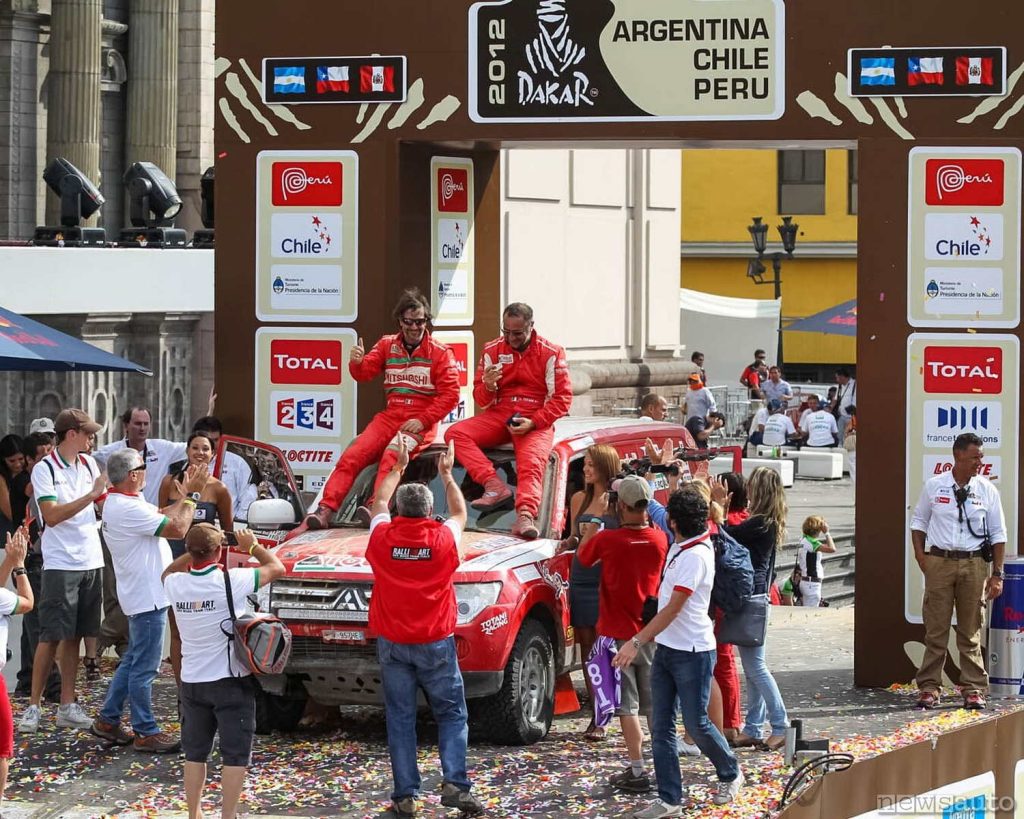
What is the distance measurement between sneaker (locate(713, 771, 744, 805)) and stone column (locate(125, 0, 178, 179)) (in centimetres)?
2694

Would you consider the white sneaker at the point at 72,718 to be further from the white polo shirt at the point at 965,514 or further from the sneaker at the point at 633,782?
the white polo shirt at the point at 965,514

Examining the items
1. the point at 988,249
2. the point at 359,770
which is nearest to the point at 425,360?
the point at 359,770

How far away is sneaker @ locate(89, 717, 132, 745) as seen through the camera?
1146cm

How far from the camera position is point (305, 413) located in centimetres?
1434

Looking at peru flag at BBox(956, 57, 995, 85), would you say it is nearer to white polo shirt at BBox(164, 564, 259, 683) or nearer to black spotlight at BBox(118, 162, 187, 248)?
white polo shirt at BBox(164, 564, 259, 683)

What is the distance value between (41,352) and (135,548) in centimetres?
312

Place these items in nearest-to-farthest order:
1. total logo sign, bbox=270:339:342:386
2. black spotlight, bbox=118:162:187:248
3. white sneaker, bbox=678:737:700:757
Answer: white sneaker, bbox=678:737:700:757
total logo sign, bbox=270:339:342:386
black spotlight, bbox=118:162:187:248

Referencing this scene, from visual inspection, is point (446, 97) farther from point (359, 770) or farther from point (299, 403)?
point (359, 770)

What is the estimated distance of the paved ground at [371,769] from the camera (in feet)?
33.5

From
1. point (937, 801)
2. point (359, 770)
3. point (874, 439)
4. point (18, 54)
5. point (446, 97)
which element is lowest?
point (359, 770)

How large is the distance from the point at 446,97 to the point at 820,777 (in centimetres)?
781

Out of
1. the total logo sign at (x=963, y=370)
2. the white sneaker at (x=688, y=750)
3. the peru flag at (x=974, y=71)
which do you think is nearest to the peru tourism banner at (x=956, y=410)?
the total logo sign at (x=963, y=370)

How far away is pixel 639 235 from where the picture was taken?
28.4 metres

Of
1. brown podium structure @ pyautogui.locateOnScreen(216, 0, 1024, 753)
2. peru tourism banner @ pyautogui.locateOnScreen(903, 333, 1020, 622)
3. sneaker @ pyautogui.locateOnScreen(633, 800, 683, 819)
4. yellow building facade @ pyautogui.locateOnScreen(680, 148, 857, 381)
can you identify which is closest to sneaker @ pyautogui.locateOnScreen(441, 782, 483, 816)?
sneaker @ pyautogui.locateOnScreen(633, 800, 683, 819)
